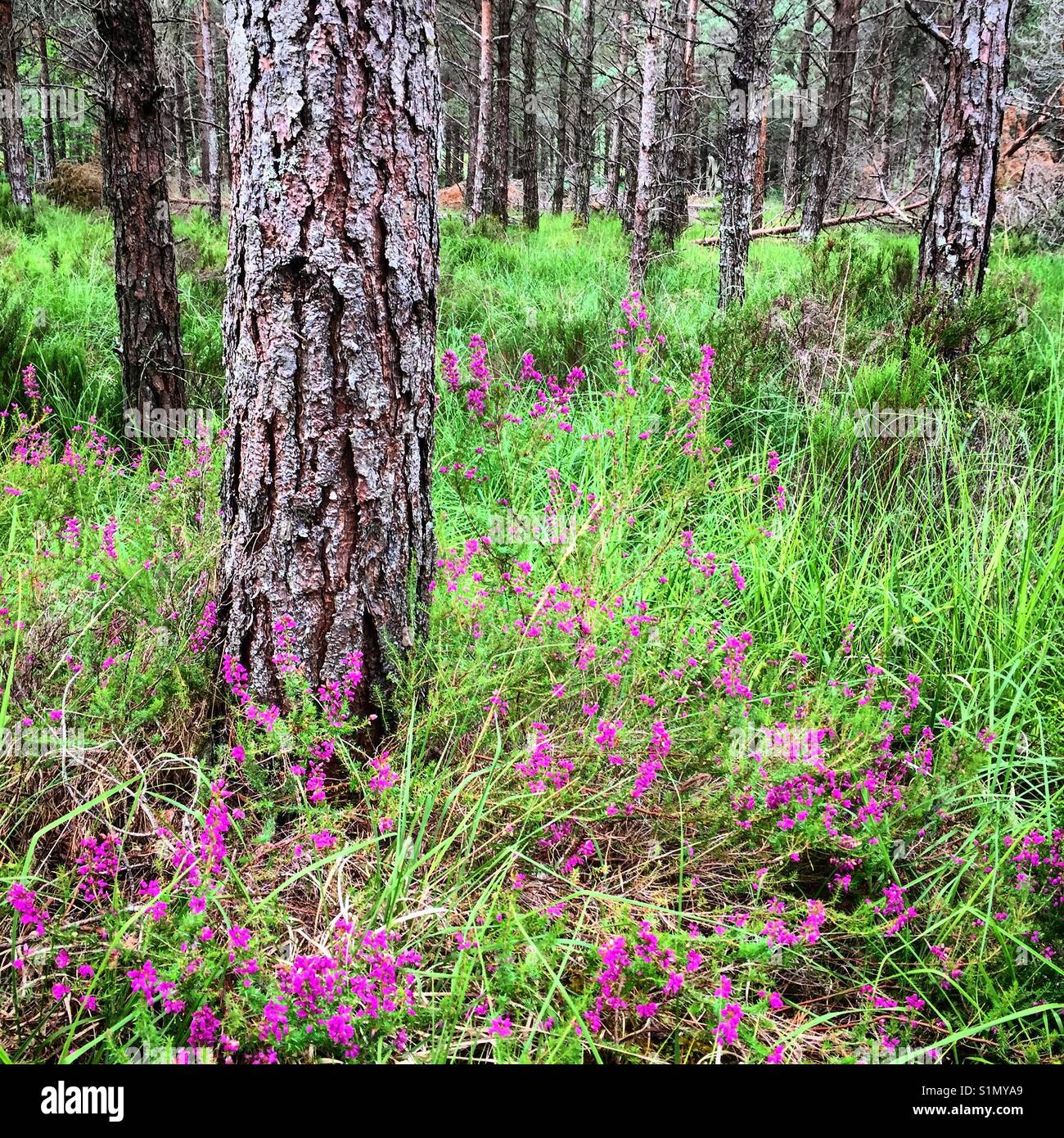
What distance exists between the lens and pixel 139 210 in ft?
13.1

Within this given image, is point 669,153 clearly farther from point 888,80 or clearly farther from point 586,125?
point 888,80

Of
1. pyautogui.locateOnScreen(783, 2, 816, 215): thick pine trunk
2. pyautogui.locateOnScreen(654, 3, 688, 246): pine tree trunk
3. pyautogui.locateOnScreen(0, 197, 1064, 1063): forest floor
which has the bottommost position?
pyautogui.locateOnScreen(0, 197, 1064, 1063): forest floor

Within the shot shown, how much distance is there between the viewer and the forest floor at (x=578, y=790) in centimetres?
150

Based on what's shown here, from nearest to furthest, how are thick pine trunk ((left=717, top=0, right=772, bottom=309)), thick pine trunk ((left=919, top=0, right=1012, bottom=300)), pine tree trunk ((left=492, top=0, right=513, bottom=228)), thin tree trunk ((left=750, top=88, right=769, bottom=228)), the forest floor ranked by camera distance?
the forest floor
thick pine trunk ((left=919, top=0, right=1012, bottom=300))
thick pine trunk ((left=717, top=0, right=772, bottom=309))
pine tree trunk ((left=492, top=0, right=513, bottom=228))
thin tree trunk ((left=750, top=88, right=769, bottom=228))

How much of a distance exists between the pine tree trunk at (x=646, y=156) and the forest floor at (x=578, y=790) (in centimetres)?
447

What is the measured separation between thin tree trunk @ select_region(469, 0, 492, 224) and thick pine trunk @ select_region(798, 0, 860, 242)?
477 centimetres

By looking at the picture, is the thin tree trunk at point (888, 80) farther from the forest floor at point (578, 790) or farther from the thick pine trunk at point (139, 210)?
the forest floor at point (578, 790)

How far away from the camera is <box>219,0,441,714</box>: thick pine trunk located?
181 centimetres

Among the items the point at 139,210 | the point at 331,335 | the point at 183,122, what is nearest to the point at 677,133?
the point at 183,122

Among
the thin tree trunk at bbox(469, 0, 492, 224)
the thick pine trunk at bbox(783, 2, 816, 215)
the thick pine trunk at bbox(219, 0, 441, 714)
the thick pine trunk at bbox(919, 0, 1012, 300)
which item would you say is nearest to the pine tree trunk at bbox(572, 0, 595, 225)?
the thin tree trunk at bbox(469, 0, 492, 224)

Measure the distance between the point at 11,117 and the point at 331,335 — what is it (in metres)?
11.9

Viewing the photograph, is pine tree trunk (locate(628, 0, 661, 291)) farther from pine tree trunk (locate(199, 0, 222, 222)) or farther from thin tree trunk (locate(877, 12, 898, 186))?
thin tree trunk (locate(877, 12, 898, 186))
